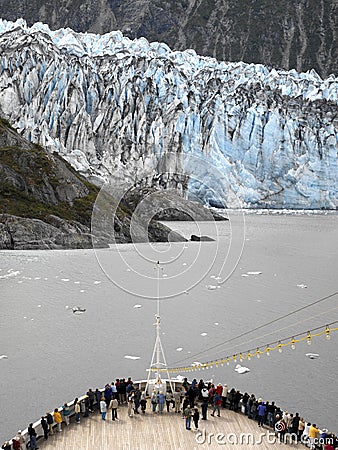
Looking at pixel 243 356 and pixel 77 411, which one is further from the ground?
pixel 243 356

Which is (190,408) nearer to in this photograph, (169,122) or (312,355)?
(312,355)

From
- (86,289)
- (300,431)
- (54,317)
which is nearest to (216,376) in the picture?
(300,431)

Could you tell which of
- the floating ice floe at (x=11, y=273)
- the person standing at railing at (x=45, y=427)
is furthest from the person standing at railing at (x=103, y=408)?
the floating ice floe at (x=11, y=273)

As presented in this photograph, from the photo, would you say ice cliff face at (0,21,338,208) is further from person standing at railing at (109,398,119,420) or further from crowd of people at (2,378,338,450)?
person standing at railing at (109,398,119,420)

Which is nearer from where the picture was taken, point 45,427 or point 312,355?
point 45,427

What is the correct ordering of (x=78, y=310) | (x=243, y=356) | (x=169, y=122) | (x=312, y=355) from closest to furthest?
(x=243, y=356) → (x=312, y=355) → (x=78, y=310) → (x=169, y=122)

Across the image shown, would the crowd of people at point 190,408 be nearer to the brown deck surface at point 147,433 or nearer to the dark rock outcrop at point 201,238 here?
the brown deck surface at point 147,433

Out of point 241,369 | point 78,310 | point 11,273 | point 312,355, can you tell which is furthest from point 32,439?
point 11,273

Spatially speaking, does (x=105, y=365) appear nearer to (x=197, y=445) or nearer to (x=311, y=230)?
(x=197, y=445)
